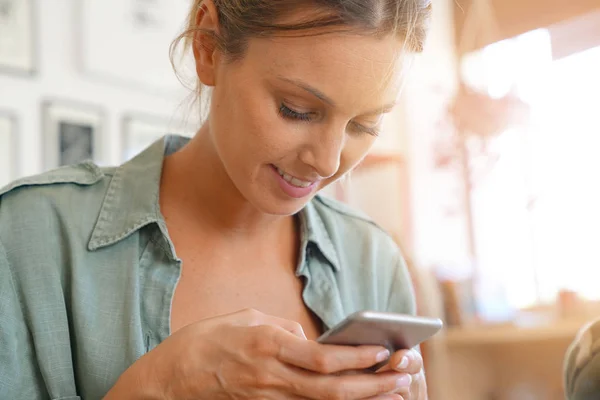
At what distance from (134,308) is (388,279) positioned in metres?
0.50

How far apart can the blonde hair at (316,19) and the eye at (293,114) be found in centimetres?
10

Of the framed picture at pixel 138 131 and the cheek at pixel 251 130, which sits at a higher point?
the framed picture at pixel 138 131

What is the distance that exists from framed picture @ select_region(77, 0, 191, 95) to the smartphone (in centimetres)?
194

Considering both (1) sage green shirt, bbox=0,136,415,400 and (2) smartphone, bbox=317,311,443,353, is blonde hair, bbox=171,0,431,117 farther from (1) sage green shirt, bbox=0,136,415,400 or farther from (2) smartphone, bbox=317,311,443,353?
(2) smartphone, bbox=317,311,443,353

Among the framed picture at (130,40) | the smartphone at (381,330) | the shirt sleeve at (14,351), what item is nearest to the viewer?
the smartphone at (381,330)

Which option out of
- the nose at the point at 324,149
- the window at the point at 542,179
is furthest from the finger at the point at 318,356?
the window at the point at 542,179

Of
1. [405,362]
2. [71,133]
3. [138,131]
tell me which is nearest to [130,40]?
[138,131]

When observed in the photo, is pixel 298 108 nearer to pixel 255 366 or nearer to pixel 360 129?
pixel 360 129

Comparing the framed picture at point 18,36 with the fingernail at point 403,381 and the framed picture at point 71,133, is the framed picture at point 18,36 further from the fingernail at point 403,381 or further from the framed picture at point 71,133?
the fingernail at point 403,381

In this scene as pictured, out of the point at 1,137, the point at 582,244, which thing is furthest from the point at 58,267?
the point at 582,244

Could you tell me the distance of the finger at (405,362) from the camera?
2.66ft

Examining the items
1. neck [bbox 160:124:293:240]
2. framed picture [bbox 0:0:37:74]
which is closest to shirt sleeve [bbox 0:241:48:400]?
neck [bbox 160:124:293:240]

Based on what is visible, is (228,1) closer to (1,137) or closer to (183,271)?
(183,271)

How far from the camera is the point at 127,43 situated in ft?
8.98
